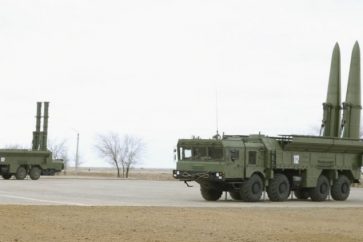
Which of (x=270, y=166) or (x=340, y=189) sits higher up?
(x=270, y=166)

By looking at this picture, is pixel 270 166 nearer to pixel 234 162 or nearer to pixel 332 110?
pixel 234 162

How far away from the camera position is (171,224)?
15680 millimetres

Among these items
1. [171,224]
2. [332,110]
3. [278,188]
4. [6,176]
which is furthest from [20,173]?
[171,224]

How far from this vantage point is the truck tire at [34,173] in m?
50.8

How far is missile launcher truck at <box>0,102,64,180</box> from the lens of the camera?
4941 cm

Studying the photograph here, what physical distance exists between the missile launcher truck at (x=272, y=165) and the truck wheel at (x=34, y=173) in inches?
994

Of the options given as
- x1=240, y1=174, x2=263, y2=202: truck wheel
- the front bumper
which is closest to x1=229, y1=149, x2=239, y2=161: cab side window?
the front bumper

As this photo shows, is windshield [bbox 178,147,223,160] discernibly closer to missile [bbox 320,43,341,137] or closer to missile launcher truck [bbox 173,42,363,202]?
missile launcher truck [bbox 173,42,363,202]

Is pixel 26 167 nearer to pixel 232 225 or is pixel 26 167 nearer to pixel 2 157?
pixel 2 157

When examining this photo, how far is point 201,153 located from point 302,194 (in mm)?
6527

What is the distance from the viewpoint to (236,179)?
87.9ft

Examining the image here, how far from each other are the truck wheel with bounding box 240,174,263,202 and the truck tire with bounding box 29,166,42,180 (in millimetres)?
26825

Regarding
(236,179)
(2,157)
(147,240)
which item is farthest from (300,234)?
(2,157)

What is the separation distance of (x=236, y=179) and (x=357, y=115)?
9713 millimetres
